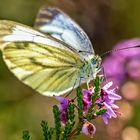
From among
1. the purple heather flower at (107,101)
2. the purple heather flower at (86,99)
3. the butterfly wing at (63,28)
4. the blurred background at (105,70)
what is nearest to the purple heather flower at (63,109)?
the purple heather flower at (86,99)

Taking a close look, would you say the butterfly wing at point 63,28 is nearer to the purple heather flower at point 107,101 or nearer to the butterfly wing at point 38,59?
the butterfly wing at point 38,59

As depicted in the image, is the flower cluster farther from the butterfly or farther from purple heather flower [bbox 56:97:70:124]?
the butterfly

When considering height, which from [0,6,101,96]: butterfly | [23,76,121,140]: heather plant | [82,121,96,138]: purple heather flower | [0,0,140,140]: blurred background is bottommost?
[0,0,140,140]: blurred background

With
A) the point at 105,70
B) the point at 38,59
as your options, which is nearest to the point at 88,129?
the point at 38,59

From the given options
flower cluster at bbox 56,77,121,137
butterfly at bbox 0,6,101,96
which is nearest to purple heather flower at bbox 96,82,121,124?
flower cluster at bbox 56,77,121,137

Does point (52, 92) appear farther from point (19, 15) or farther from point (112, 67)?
point (19, 15)

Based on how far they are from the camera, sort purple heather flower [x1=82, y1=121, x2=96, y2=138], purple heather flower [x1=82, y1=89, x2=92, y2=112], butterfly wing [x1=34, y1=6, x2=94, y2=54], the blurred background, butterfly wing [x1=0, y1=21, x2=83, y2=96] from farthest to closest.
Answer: the blurred background, butterfly wing [x1=34, y1=6, x2=94, y2=54], butterfly wing [x1=0, y1=21, x2=83, y2=96], purple heather flower [x1=82, y1=89, x2=92, y2=112], purple heather flower [x1=82, y1=121, x2=96, y2=138]

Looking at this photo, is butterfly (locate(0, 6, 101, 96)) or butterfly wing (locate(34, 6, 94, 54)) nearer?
butterfly (locate(0, 6, 101, 96))

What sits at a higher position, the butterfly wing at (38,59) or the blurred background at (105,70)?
the butterfly wing at (38,59)
